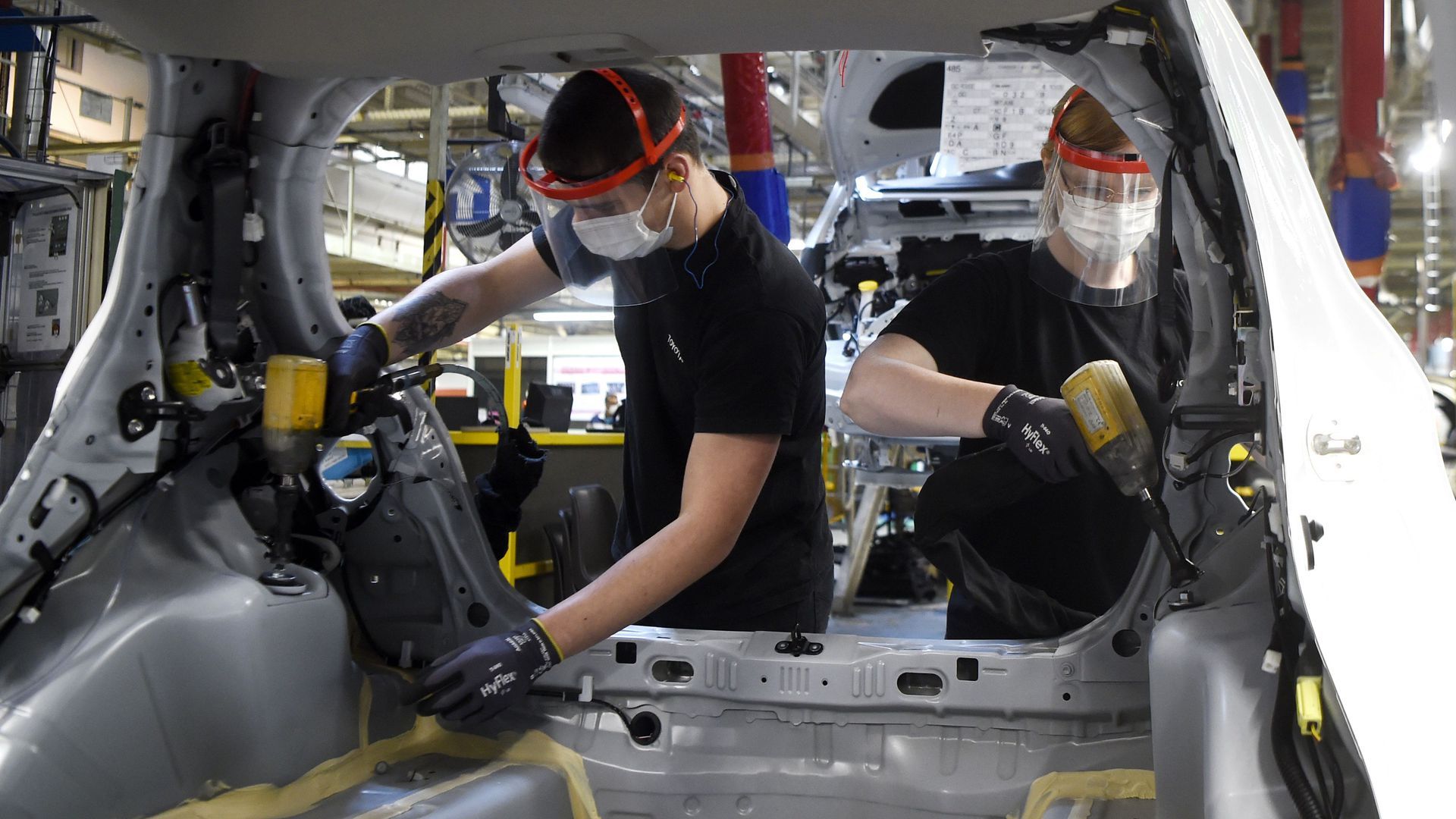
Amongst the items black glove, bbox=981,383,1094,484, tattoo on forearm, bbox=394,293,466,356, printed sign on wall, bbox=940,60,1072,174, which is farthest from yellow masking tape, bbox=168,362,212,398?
printed sign on wall, bbox=940,60,1072,174

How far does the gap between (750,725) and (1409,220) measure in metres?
14.0

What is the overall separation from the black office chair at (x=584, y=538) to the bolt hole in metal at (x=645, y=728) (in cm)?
189

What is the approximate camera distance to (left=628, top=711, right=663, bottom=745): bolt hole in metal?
2.14 metres

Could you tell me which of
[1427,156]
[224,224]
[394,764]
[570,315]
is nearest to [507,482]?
[394,764]

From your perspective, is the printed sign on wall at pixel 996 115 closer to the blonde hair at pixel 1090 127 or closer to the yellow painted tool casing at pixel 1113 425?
the blonde hair at pixel 1090 127

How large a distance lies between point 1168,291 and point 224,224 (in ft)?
5.50

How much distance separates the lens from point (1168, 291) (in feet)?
5.67

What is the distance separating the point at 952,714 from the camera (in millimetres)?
2006

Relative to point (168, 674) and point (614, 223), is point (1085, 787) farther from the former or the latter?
point (168, 674)

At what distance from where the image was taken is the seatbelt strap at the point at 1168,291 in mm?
1637

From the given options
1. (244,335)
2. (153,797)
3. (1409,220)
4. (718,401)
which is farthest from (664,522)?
(1409,220)

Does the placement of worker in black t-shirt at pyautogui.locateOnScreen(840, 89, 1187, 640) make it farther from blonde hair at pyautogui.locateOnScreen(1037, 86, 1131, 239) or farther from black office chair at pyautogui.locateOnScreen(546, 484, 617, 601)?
black office chair at pyautogui.locateOnScreen(546, 484, 617, 601)

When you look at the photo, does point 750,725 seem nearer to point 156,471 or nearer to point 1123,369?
point 1123,369

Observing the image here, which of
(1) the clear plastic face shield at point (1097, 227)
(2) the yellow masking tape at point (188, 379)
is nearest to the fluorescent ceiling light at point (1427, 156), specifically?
(1) the clear plastic face shield at point (1097, 227)
